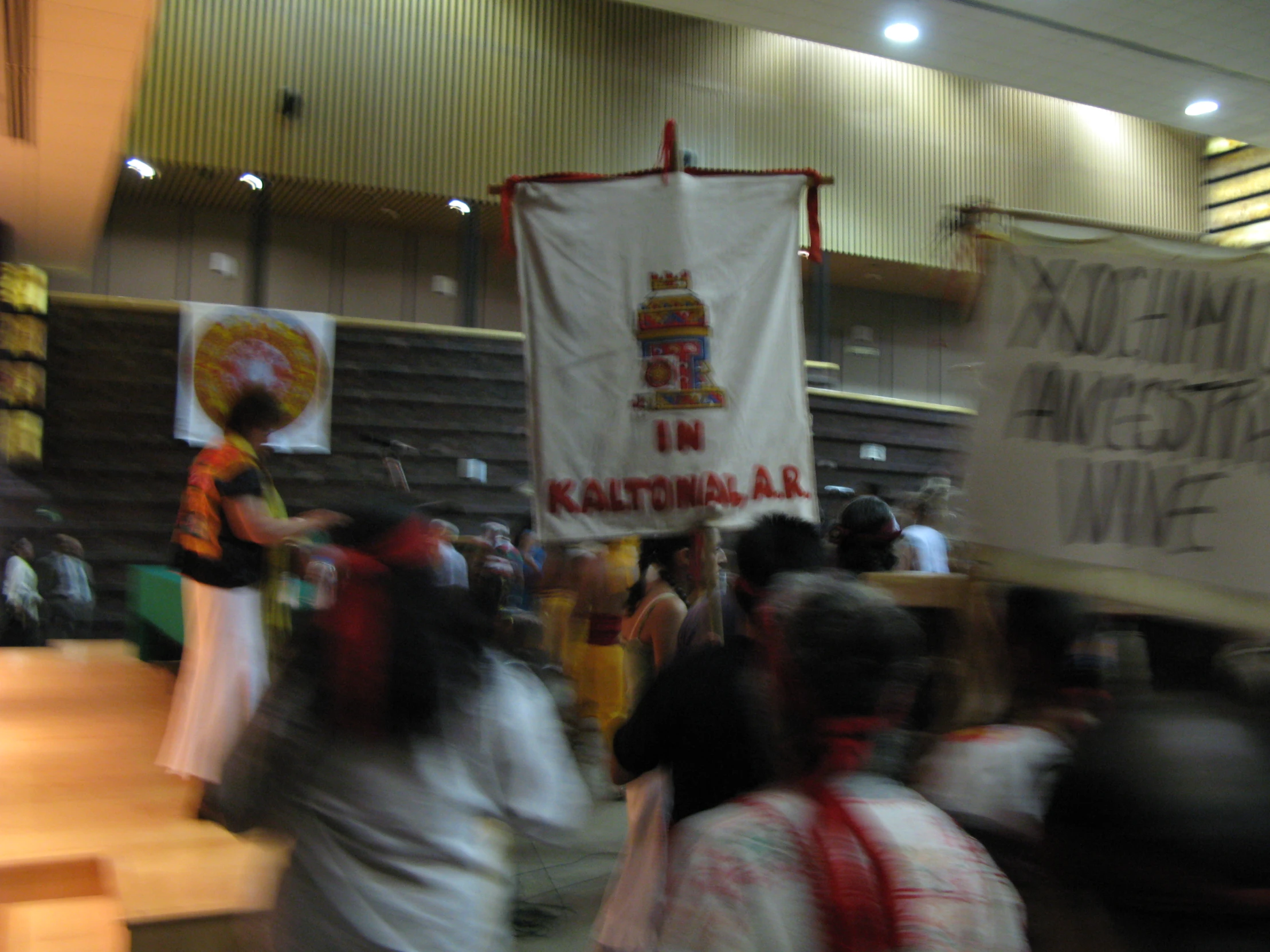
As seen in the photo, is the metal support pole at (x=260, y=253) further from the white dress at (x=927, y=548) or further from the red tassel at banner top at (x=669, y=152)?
the red tassel at banner top at (x=669, y=152)

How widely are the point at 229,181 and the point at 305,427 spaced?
321cm

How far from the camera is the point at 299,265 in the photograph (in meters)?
14.0

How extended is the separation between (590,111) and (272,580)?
36.5 ft

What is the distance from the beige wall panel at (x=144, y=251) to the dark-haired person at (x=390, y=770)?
507 inches

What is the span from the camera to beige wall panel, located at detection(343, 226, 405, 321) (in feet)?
46.8

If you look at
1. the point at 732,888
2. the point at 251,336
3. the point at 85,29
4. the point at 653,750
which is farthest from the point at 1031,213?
the point at 251,336

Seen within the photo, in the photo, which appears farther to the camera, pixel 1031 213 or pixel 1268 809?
pixel 1031 213

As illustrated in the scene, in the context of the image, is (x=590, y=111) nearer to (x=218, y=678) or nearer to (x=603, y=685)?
(x=603, y=685)

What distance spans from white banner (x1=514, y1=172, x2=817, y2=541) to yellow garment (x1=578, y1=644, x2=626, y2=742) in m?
2.80

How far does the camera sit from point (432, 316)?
14.4 metres

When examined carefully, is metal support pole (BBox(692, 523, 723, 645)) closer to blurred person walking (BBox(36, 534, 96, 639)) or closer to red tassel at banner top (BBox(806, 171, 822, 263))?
red tassel at banner top (BBox(806, 171, 822, 263))

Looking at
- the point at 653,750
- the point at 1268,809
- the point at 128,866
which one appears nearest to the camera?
the point at 1268,809

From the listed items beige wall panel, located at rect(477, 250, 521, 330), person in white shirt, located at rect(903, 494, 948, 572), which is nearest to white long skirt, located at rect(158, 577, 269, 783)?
person in white shirt, located at rect(903, 494, 948, 572)

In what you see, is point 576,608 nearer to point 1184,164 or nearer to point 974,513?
point 974,513
